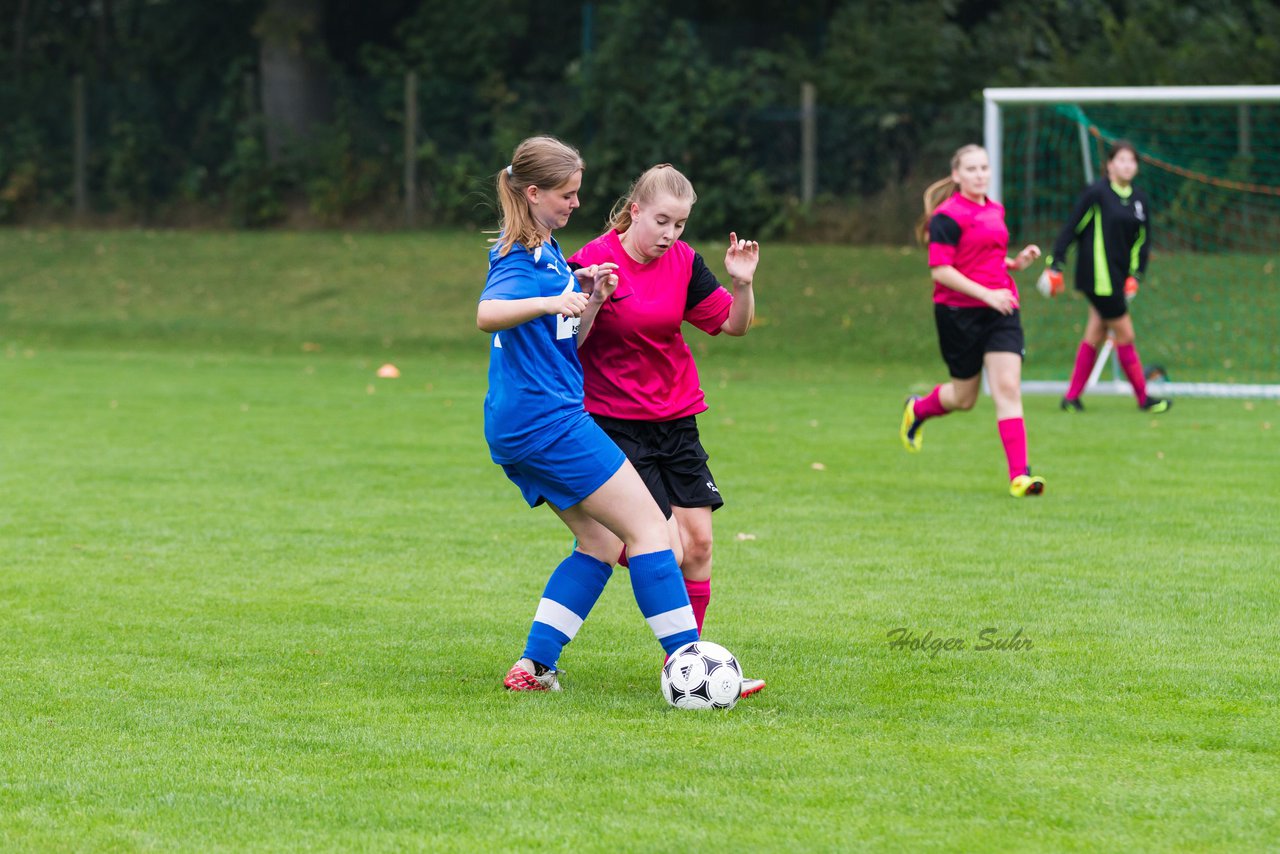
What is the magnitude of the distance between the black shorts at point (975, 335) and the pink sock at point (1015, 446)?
1.32ft

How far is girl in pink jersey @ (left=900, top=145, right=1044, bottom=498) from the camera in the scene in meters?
9.03

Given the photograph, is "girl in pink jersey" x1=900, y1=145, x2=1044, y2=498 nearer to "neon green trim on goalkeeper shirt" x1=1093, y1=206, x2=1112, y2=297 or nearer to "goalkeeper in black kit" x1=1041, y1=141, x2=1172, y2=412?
"goalkeeper in black kit" x1=1041, y1=141, x2=1172, y2=412

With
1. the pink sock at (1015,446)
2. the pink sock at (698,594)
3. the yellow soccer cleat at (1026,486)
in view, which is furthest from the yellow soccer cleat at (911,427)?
the pink sock at (698,594)

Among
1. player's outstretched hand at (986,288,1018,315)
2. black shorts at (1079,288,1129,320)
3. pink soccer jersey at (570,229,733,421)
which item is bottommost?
black shorts at (1079,288,1129,320)

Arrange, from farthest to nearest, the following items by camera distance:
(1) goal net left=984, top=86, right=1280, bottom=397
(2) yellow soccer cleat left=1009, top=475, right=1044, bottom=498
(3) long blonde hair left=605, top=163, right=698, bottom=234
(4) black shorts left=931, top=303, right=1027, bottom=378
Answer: (1) goal net left=984, top=86, right=1280, bottom=397 → (4) black shorts left=931, top=303, right=1027, bottom=378 → (2) yellow soccer cleat left=1009, top=475, right=1044, bottom=498 → (3) long blonde hair left=605, top=163, right=698, bottom=234

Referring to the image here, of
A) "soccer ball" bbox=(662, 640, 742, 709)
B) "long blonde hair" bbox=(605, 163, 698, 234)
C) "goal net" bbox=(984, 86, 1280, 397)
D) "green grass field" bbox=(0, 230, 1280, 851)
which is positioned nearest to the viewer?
"green grass field" bbox=(0, 230, 1280, 851)

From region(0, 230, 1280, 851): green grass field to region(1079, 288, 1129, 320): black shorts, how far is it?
3.03ft

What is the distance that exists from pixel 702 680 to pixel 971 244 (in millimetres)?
4957

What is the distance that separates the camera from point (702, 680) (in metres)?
4.76

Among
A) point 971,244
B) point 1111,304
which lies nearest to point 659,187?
point 971,244

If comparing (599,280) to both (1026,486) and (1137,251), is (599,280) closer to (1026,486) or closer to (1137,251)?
(1026,486)

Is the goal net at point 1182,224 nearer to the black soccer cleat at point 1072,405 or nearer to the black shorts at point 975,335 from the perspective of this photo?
the black soccer cleat at point 1072,405

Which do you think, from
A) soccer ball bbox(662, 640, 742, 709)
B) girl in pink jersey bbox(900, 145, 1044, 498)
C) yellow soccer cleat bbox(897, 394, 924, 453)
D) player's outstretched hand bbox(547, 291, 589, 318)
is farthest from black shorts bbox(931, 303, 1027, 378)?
player's outstretched hand bbox(547, 291, 589, 318)

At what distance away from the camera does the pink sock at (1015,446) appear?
9031 mm
